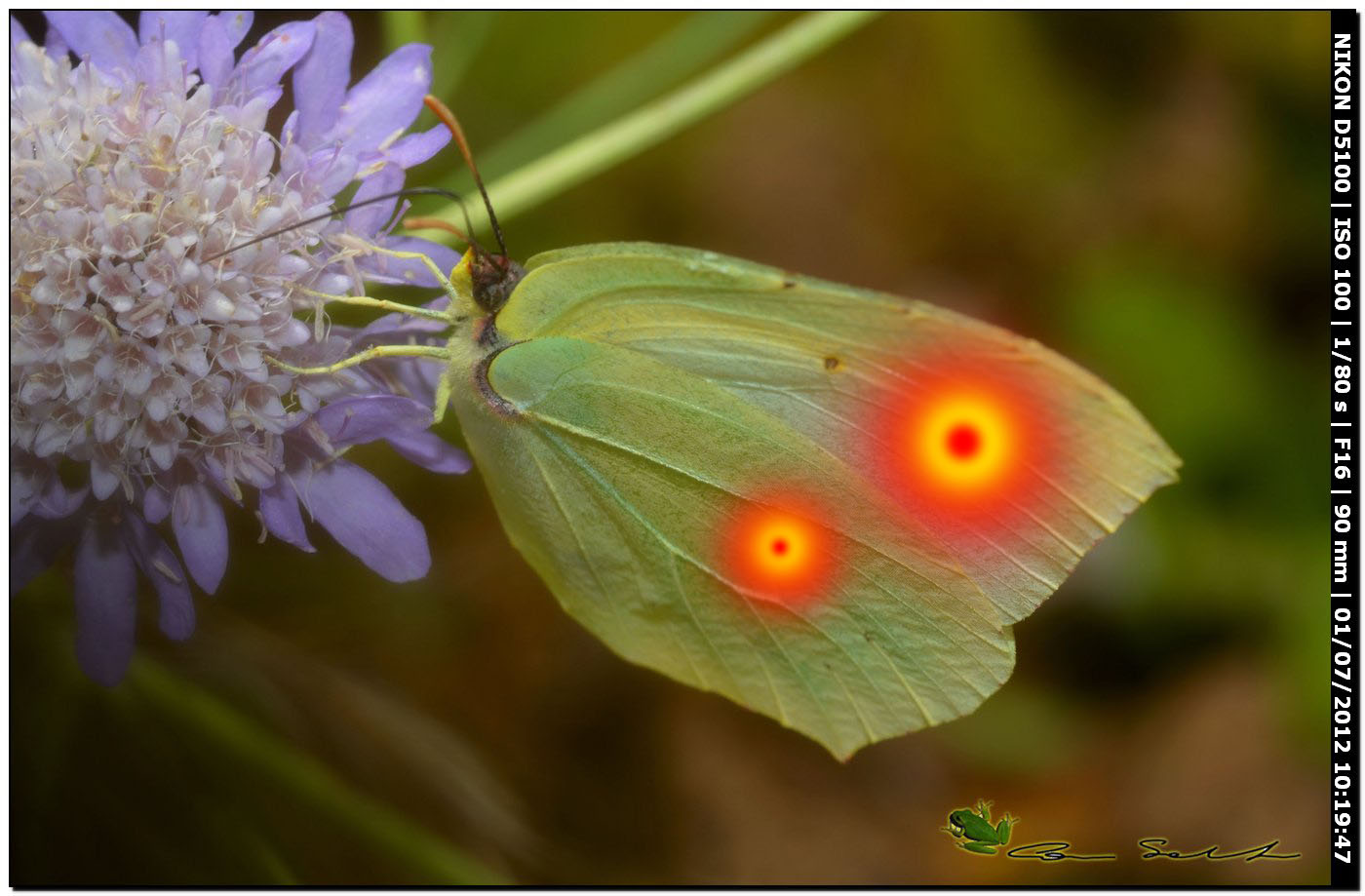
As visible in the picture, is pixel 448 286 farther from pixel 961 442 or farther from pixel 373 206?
pixel 961 442

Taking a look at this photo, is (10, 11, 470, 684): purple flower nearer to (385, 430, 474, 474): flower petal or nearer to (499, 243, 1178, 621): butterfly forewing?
(385, 430, 474, 474): flower petal

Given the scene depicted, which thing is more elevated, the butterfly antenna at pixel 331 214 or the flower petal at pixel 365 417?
the butterfly antenna at pixel 331 214

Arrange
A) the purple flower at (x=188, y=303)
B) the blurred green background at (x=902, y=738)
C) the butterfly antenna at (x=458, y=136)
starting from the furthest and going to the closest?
the blurred green background at (x=902, y=738) → the butterfly antenna at (x=458, y=136) → the purple flower at (x=188, y=303)

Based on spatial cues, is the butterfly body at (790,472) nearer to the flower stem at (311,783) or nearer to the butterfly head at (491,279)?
the butterfly head at (491,279)

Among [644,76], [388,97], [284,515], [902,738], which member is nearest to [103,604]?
[284,515]

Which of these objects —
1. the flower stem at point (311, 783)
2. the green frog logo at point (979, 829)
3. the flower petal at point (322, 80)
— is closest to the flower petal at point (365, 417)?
the flower petal at point (322, 80)

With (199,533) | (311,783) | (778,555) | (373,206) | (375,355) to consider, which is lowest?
(311,783)

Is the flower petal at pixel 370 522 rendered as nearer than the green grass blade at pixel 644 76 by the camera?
Yes
